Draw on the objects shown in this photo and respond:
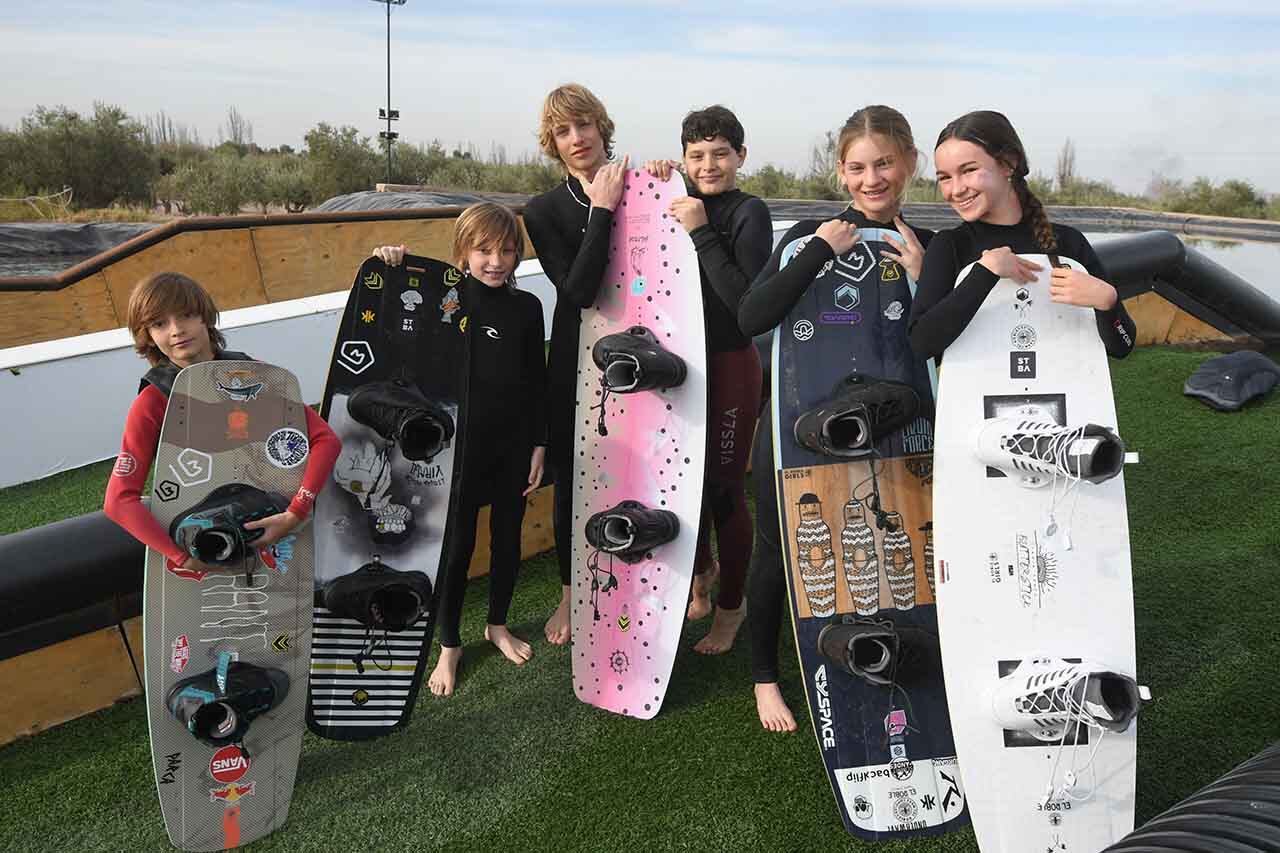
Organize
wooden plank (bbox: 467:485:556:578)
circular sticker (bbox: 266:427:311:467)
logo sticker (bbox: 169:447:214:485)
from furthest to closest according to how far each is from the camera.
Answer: wooden plank (bbox: 467:485:556:578), circular sticker (bbox: 266:427:311:467), logo sticker (bbox: 169:447:214:485)

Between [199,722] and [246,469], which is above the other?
[246,469]

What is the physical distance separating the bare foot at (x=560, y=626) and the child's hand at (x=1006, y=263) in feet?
4.94

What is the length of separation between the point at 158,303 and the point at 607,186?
3.59 feet

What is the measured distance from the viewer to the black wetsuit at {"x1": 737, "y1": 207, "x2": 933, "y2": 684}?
1876mm

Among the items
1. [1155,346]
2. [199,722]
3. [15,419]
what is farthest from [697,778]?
[1155,346]

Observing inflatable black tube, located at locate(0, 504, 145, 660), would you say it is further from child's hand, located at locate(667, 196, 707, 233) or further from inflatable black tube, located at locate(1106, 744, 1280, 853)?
inflatable black tube, located at locate(1106, 744, 1280, 853)

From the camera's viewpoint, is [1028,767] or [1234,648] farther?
[1234,648]

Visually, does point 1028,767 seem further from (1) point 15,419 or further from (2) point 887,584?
(1) point 15,419

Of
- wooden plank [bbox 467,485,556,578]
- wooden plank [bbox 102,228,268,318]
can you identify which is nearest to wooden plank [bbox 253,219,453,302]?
wooden plank [bbox 102,228,268,318]

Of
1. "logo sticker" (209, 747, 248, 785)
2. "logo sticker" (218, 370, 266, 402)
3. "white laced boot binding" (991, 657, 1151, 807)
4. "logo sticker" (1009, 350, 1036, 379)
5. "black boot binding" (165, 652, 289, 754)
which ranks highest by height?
"logo sticker" (1009, 350, 1036, 379)

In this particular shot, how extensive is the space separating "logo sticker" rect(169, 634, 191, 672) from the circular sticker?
1.43 feet

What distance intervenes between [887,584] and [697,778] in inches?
24.9

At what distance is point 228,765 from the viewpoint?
199 centimetres

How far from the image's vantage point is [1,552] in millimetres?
2129
